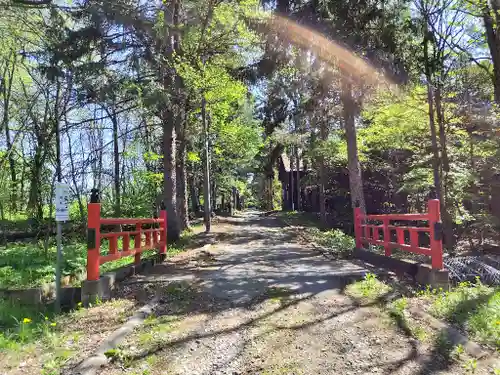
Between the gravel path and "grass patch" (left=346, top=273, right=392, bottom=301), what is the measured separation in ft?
0.70

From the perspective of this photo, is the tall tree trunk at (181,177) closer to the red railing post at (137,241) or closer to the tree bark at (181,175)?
the tree bark at (181,175)

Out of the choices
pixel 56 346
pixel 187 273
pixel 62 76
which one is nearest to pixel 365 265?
pixel 187 273

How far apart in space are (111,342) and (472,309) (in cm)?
422

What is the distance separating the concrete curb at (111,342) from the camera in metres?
3.40

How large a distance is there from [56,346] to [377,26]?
11414mm

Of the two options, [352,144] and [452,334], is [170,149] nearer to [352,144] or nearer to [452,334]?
[352,144]

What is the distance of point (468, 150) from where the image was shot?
14.9 m

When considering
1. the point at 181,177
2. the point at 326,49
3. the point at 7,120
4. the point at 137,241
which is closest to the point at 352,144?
the point at 326,49

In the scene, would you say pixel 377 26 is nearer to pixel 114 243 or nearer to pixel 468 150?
pixel 468 150

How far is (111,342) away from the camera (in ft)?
13.0

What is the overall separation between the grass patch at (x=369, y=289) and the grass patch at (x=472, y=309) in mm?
593

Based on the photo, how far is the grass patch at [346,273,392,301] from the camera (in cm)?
565

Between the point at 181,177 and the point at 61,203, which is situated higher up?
the point at 181,177

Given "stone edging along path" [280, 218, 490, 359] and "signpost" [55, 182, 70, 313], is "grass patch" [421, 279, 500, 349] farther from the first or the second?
"signpost" [55, 182, 70, 313]
